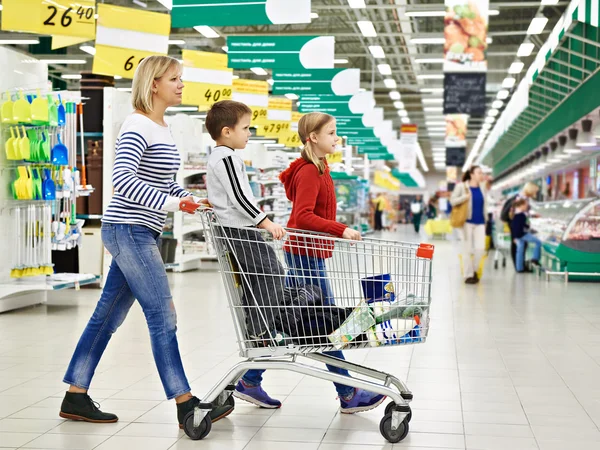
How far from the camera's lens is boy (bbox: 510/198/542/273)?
1477 cm

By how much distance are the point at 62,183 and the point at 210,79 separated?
15.5 feet

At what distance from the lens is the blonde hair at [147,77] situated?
3943 mm

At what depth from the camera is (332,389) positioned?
16.4 feet

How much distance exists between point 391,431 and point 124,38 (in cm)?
688

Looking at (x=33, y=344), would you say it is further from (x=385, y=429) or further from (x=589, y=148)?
(x=589, y=148)

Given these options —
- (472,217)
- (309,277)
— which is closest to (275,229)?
(309,277)

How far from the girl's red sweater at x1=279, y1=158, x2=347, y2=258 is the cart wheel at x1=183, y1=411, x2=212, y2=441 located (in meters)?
0.88

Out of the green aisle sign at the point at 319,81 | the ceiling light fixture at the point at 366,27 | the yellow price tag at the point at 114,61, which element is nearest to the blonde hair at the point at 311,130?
the yellow price tag at the point at 114,61

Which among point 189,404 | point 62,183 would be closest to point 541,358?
point 189,404

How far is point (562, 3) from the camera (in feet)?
55.1

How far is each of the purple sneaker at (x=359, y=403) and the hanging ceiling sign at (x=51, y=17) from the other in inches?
200

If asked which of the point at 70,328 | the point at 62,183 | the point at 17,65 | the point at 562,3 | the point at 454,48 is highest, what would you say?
the point at 562,3

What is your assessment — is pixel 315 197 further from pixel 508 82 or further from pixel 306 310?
pixel 508 82

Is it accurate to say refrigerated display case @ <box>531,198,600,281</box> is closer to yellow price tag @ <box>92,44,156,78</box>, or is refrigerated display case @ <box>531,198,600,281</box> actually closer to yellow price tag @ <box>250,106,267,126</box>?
yellow price tag @ <box>250,106,267,126</box>
